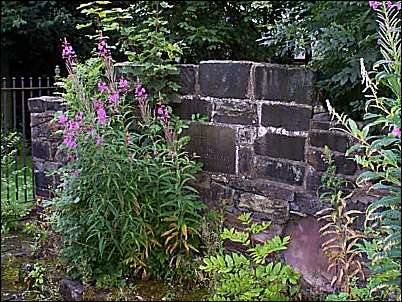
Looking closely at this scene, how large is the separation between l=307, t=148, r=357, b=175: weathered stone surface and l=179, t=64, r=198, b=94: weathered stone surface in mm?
884

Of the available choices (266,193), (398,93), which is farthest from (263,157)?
(398,93)

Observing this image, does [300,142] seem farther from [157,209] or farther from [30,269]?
[30,269]

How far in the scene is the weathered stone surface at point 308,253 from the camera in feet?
10.5

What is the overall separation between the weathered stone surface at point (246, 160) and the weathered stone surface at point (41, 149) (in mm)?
1673

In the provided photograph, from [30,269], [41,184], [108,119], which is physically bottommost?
[30,269]

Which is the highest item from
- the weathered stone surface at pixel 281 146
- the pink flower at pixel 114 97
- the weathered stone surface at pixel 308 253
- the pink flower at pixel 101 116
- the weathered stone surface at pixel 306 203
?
the pink flower at pixel 114 97

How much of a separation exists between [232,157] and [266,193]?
1.00ft

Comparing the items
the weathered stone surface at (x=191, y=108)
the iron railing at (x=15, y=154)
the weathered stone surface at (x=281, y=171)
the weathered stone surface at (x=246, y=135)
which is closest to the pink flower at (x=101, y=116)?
the weathered stone surface at (x=191, y=108)

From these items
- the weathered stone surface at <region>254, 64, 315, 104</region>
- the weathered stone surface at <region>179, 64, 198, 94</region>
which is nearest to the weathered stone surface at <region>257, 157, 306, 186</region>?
the weathered stone surface at <region>254, 64, 315, 104</region>

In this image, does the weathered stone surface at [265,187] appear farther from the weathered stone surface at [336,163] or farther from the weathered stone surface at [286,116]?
the weathered stone surface at [286,116]

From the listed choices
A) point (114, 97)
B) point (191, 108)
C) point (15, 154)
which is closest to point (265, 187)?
point (191, 108)

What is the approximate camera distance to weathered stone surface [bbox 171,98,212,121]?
3635 mm

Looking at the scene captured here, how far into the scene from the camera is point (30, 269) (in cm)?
348

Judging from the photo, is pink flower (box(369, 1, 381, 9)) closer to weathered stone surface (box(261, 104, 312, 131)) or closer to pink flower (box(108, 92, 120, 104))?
weathered stone surface (box(261, 104, 312, 131))
